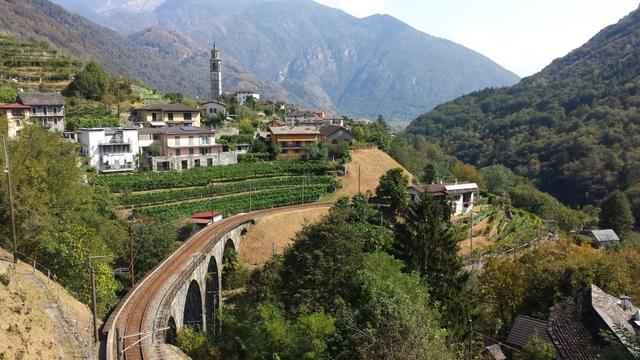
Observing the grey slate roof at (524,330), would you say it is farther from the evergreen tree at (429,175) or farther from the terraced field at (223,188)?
the evergreen tree at (429,175)

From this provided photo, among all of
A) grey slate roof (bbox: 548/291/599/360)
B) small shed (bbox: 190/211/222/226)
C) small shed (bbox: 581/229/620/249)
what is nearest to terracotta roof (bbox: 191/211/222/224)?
small shed (bbox: 190/211/222/226)

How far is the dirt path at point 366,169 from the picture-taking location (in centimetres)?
6094

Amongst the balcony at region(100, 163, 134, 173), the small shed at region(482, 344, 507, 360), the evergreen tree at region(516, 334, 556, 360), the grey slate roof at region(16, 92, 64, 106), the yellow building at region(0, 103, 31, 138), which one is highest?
the grey slate roof at region(16, 92, 64, 106)

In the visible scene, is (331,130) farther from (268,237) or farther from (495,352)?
(495,352)

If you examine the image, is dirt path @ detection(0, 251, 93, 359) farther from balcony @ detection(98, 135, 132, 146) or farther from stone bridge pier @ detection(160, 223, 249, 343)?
balcony @ detection(98, 135, 132, 146)

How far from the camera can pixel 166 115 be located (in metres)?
70.6

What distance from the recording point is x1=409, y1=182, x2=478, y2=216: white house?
5416 centimetres

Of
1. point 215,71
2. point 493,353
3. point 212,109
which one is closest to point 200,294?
point 493,353

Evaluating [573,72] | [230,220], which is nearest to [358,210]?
[230,220]

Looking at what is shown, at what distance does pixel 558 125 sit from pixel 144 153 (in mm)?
94218

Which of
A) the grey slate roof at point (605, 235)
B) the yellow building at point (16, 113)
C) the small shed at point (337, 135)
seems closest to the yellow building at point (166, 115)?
the yellow building at point (16, 113)

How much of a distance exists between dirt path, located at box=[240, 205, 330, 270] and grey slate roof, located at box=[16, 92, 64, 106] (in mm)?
33760

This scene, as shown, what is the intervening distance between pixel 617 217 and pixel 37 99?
237 ft

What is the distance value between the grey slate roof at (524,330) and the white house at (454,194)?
87.2 feet
